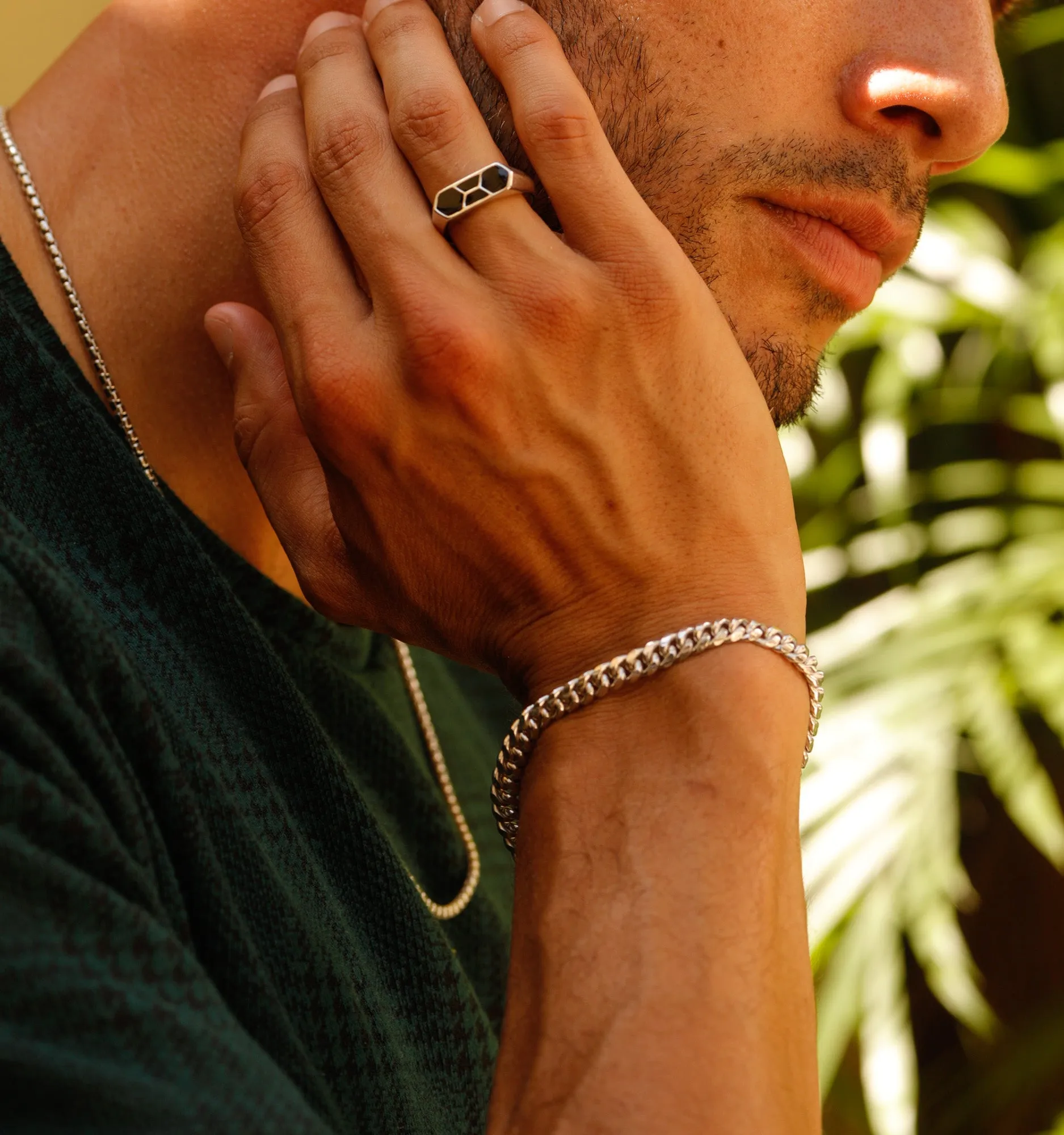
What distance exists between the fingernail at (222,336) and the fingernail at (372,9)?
29 cm

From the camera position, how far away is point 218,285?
0.99 meters

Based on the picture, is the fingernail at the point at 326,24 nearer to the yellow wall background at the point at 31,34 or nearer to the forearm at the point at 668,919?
the forearm at the point at 668,919

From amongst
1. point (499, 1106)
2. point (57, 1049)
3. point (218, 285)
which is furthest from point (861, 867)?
point (57, 1049)

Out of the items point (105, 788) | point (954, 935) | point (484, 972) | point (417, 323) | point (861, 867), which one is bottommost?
point (954, 935)

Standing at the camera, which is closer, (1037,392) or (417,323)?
(417,323)

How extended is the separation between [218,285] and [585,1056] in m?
0.72

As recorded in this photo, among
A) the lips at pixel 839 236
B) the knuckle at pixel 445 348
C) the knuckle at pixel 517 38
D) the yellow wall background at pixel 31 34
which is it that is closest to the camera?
the knuckle at pixel 445 348

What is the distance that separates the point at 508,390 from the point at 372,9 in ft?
1.35

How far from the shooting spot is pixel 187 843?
0.68 metres

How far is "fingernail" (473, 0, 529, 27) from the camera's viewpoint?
92 centimetres

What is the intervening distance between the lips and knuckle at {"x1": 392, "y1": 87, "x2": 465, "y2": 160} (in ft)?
0.99

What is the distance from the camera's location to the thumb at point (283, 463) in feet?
2.99

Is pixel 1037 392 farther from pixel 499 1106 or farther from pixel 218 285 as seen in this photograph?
pixel 499 1106

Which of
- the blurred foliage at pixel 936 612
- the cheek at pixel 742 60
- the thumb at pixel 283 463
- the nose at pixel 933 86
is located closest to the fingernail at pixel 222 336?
the thumb at pixel 283 463
